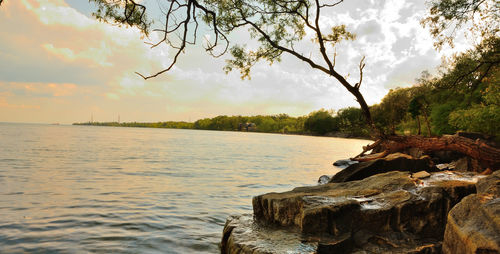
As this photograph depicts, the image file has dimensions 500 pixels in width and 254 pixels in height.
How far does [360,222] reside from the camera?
5336 millimetres

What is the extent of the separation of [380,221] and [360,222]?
35cm

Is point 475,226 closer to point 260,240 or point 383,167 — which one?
point 260,240

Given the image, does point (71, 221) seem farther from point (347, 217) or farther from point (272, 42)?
point (272, 42)

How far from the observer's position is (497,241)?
11.3 feet

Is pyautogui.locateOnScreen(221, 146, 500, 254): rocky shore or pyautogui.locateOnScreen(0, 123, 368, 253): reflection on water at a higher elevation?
pyautogui.locateOnScreen(221, 146, 500, 254): rocky shore

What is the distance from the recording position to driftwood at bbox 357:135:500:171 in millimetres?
10178

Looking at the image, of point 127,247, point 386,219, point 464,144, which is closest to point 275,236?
point 386,219

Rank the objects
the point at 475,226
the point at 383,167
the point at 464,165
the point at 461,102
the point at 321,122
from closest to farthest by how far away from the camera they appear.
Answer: the point at 475,226 < the point at 383,167 < the point at 464,165 < the point at 461,102 < the point at 321,122

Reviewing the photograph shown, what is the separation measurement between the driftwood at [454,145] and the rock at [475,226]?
6732mm

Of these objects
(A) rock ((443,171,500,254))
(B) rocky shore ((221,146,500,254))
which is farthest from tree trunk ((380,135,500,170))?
(A) rock ((443,171,500,254))

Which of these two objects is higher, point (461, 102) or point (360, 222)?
point (461, 102)

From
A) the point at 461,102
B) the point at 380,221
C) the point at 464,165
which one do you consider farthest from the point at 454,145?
the point at 461,102

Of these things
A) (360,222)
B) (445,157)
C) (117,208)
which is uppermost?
(360,222)

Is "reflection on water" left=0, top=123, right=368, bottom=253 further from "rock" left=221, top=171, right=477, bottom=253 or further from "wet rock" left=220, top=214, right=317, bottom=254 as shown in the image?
"rock" left=221, top=171, right=477, bottom=253
